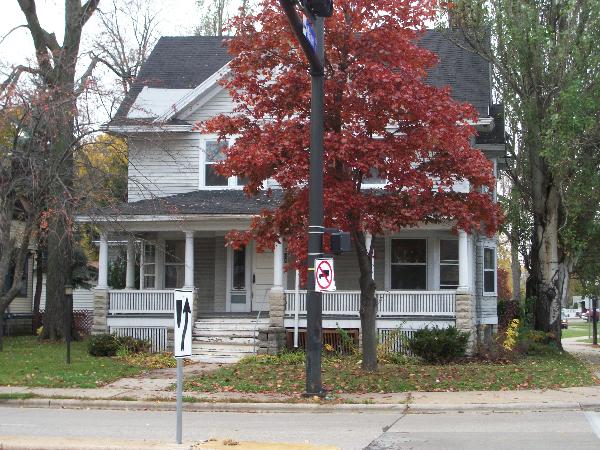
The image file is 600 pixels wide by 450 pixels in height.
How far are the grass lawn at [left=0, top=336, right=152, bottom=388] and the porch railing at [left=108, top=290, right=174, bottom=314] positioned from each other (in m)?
1.55

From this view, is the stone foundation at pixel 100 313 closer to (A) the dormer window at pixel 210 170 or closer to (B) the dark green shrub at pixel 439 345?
(A) the dormer window at pixel 210 170

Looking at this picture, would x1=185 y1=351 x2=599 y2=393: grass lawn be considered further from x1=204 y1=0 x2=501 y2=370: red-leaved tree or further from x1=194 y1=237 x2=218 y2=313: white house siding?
x1=194 y1=237 x2=218 y2=313: white house siding

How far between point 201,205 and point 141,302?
10.4ft

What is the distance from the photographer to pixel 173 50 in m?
28.4

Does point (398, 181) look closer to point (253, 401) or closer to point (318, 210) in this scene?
point (318, 210)

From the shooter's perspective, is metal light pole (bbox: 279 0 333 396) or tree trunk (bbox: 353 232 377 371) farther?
tree trunk (bbox: 353 232 377 371)

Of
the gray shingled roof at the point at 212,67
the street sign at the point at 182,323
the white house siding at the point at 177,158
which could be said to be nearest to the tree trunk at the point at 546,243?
the gray shingled roof at the point at 212,67

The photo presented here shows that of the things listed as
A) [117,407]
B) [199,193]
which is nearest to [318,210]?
[117,407]

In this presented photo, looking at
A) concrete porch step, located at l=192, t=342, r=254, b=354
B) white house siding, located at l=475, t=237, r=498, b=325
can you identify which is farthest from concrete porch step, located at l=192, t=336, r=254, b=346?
white house siding, located at l=475, t=237, r=498, b=325

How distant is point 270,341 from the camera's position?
21016mm

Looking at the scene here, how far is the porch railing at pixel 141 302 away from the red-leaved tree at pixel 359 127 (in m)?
7.13

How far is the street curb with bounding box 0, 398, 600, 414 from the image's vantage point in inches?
529

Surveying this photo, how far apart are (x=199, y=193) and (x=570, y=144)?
35.0ft

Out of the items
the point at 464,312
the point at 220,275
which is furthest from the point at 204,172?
the point at 464,312
